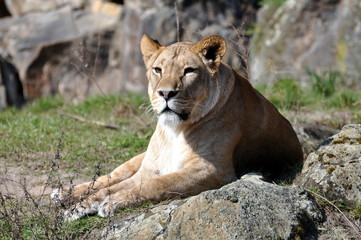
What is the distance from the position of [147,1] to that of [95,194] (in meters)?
8.31

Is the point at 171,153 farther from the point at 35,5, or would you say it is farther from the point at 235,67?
the point at 35,5

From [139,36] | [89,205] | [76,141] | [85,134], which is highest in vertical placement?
[89,205]

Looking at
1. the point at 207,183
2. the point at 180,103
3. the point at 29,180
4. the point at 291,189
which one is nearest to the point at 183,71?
the point at 180,103

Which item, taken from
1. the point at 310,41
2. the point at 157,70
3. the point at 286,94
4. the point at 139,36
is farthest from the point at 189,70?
the point at 139,36

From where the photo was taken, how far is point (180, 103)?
5.45 metres

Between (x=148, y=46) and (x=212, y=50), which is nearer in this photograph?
(x=212, y=50)

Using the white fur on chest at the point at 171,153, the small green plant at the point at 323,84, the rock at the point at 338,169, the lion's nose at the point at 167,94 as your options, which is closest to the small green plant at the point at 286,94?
the small green plant at the point at 323,84

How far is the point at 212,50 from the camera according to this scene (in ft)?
19.1

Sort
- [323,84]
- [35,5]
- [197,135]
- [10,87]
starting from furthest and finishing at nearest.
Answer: [35,5] < [10,87] < [323,84] < [197,135]

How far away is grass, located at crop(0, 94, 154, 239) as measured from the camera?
16.3 feet

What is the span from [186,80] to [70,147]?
2.52 metres

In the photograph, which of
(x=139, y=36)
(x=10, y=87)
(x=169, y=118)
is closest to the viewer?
(x=169, y=118)

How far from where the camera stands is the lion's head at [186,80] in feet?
17.8

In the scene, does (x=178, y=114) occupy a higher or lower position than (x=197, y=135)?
higher
